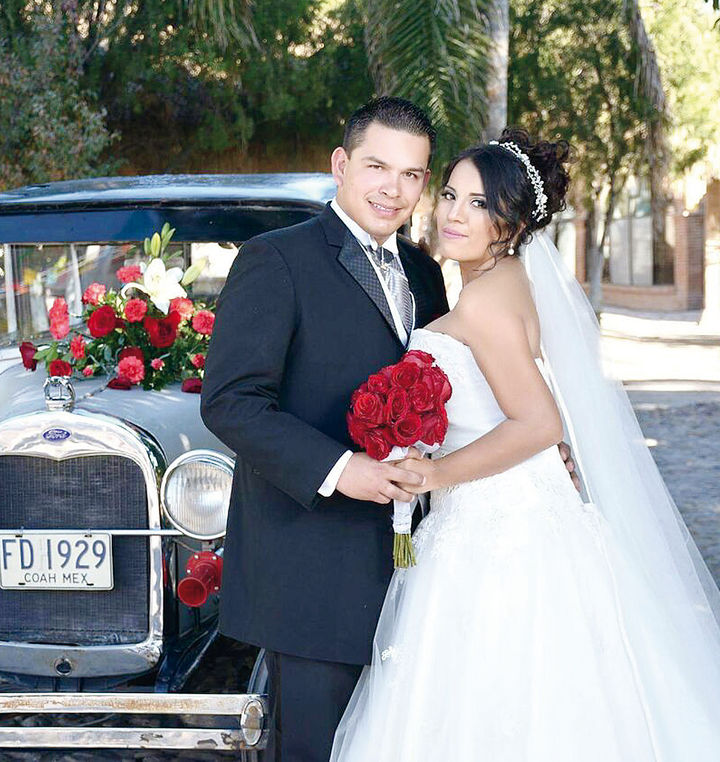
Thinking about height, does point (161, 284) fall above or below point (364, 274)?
below

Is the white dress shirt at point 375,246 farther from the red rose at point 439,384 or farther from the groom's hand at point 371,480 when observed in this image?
the groom's hand at point 371,480

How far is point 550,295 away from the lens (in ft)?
9.55

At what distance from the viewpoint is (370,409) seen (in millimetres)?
2309

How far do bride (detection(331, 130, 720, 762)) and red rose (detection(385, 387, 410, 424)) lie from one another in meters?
0.15

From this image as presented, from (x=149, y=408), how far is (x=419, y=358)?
1325mm

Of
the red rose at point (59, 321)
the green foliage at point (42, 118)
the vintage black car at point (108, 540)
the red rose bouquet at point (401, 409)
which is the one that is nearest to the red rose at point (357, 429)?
the red rose bouquet at point (401, 409)

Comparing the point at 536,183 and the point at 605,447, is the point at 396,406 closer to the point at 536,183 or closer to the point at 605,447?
the point at 536,183

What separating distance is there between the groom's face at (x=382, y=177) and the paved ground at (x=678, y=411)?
2.73 ft

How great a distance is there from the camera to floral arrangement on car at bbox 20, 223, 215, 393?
365 centimetres

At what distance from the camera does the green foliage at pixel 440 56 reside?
31.6 ft

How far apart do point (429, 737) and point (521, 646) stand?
29 centimetres

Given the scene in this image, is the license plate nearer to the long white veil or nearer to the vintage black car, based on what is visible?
the vintage black car

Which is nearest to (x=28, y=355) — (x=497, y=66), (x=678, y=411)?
(x=497, y=66)

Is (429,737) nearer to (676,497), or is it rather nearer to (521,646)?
(521,646)
